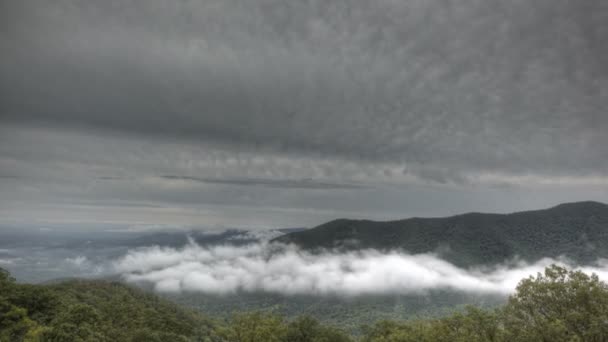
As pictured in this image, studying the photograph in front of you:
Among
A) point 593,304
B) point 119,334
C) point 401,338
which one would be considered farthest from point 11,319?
point 593,304

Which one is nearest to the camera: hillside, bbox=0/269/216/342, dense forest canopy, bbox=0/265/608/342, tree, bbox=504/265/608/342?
tree, bbox=504/265/608/342

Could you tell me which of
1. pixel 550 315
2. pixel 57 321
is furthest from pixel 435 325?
pixel 57 321

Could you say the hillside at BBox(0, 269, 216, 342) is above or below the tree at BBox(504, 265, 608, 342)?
below

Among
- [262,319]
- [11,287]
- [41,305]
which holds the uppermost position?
[11,287]

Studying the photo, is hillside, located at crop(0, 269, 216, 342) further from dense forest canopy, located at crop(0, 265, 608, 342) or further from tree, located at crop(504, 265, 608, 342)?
tree, located at crop(504, 265, 608, 342)

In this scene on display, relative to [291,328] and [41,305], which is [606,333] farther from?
[41,305]

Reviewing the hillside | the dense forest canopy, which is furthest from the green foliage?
the hillside

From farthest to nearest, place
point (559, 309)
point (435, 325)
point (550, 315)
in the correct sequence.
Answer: point (435, 325) < point (550, 315) < point (559, 309)

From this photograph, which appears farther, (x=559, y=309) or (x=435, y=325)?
(x=435, y=325)

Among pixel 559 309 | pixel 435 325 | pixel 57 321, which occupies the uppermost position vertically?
pixel 559 309

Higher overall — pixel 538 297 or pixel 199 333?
pixel 538 297

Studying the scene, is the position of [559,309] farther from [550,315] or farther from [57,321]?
[57,321]
